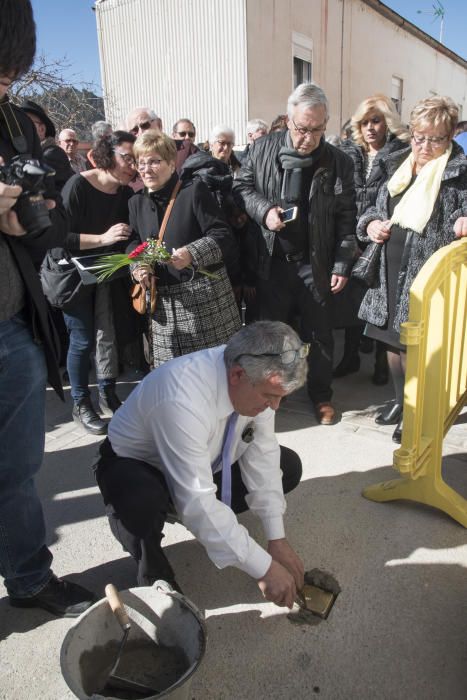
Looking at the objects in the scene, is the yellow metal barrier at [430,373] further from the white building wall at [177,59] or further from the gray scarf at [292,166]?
the white building wall at [177,59]

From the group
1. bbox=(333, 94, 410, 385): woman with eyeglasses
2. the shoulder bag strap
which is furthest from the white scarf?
the shoulder bag strap

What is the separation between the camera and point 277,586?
1.79 m

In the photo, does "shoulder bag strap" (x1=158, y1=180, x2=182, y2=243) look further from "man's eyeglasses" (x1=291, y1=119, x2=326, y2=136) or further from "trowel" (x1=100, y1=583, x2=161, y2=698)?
"trowel" (x1=100, y1=583, x2=161, y2=698)

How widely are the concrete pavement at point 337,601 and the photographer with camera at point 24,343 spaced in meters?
0.23

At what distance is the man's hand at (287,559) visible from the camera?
1971mm

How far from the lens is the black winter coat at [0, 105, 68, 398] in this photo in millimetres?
1698

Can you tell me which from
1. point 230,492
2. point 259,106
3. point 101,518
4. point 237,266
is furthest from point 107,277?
point 259,106

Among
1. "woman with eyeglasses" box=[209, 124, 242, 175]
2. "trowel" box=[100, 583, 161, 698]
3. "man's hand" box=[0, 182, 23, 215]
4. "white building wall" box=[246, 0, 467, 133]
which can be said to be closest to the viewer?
"man's hand" box=[0, 182, 23, 215]

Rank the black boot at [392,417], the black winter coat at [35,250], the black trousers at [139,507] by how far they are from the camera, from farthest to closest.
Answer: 1. the black boot at [392,417]
2. the black trousers at [139,507]
3. the black winter coat at [35,250]

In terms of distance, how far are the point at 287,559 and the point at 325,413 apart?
1.72 metres

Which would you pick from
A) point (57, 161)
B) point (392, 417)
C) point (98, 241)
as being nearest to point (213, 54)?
point (57, 161)

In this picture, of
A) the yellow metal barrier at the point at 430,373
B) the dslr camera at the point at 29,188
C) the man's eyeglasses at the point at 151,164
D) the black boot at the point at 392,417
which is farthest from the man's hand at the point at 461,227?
the dslr camera at the point at 29,188

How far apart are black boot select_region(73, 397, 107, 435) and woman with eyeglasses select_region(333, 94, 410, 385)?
196 cm

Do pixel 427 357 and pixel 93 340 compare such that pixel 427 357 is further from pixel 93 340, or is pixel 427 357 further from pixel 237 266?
pixel 93 340
